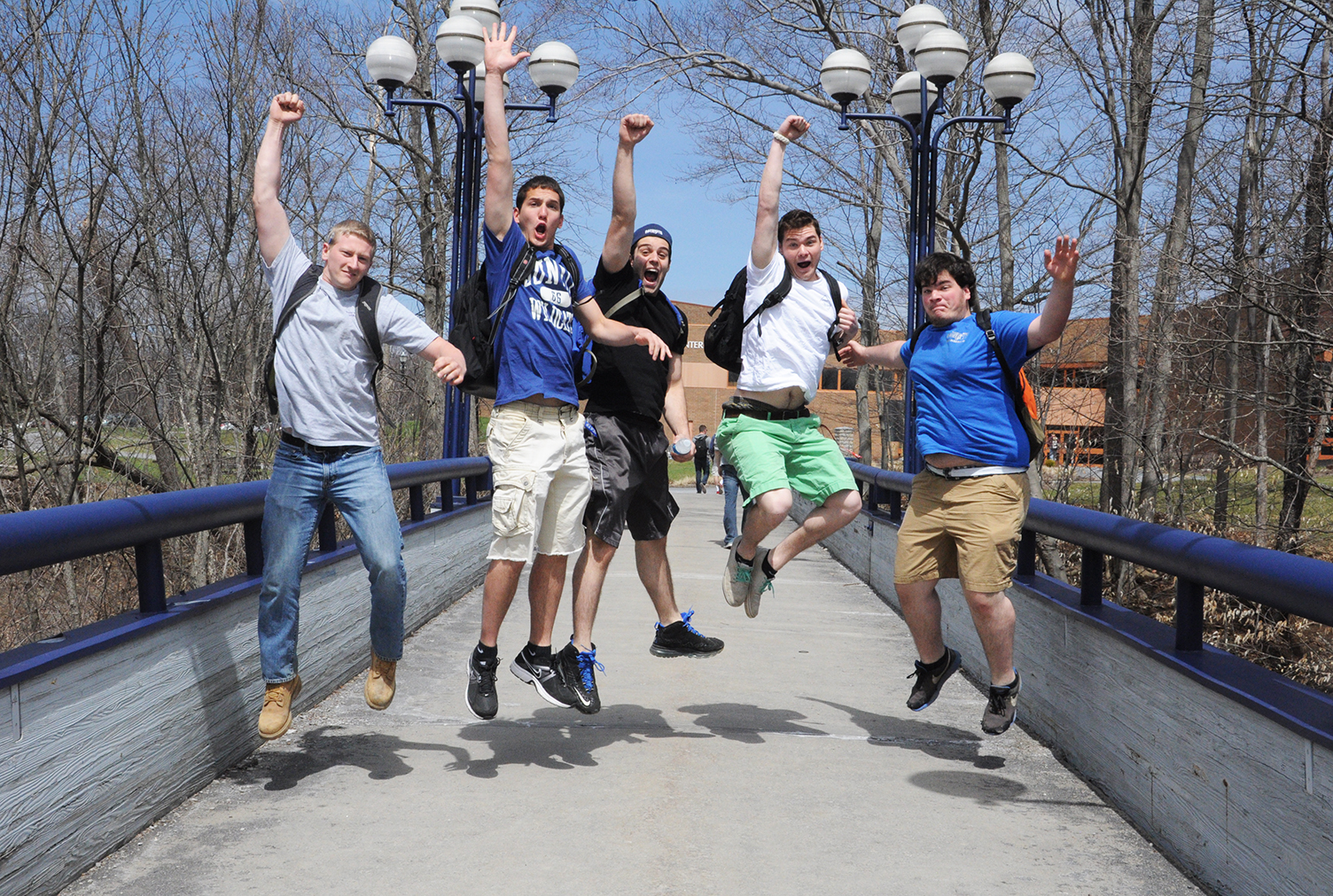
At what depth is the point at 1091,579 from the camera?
481cm

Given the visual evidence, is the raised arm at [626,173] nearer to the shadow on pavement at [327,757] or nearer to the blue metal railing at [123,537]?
the blue metal railing at [123,537]

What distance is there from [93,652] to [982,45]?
17.2 metres

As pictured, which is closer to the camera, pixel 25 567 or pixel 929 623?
pixel 25 567

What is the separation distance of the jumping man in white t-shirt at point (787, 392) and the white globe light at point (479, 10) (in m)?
6.50

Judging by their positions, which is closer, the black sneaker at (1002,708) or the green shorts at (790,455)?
the black sneaker at (1002,708)

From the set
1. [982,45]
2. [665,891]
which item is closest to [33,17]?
[665,891]

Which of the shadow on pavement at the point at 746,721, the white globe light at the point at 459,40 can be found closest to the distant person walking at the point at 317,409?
the shadow on pavement at the point at 746,721

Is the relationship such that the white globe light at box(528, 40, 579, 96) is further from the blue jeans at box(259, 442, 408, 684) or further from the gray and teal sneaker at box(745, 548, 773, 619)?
the blue jeans at box(259, 442, 408, 684)

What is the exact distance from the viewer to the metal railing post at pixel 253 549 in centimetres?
488

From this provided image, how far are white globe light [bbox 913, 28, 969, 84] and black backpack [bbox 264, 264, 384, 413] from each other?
821 centimetres

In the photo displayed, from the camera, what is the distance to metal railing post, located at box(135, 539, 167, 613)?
3920 millimetres

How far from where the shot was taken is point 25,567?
3223 millimetres

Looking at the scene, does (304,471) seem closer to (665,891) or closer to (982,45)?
(665,891)

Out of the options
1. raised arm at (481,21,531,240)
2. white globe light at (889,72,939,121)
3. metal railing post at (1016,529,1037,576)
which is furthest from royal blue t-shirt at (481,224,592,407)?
white globe light at (889,72,939,121)
